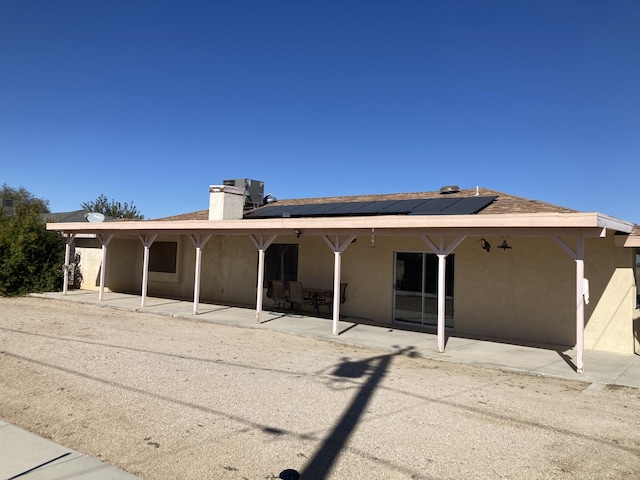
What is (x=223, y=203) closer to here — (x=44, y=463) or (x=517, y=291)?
(x=517, y=291)

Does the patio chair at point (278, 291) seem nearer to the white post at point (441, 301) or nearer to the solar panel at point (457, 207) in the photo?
the solar panel at point (457, 207)

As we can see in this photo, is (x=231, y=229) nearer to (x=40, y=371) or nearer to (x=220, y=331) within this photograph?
(x=220, y=331)

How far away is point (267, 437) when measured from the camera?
4.53 m

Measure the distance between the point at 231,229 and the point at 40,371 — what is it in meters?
6.28

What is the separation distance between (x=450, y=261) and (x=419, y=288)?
1.08 metres

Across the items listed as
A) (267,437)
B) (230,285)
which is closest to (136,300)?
(230,285)

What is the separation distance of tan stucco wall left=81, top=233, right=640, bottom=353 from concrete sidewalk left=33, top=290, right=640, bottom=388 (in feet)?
1.86

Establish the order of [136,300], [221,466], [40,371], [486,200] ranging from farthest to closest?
1. [136,300]
2. [486,200]
3. [40,371]
4. [221,466]

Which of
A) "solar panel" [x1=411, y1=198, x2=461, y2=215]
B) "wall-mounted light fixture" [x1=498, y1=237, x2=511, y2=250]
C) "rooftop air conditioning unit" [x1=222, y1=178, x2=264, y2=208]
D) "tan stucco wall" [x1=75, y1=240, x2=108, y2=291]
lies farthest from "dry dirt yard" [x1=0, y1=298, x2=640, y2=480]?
"tan stucco wall" [x1=75, y1=240, x2=108, y2=291]

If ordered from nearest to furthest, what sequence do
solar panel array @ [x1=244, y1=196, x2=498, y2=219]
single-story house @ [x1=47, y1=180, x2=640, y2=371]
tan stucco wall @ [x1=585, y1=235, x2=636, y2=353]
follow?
single-story house @ [x1=47, y1=180, x2=640, y2=371] < tan stucco wall @ [x1=585, y1=235, x2=636, y2=353] < solar panel array @ [x1=244, y1=196, x2=498, y2=219]

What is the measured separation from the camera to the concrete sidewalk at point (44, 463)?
352cm

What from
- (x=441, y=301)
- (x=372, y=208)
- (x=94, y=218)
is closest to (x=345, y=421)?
(x=441, y=301)

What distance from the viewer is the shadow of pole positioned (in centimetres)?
384

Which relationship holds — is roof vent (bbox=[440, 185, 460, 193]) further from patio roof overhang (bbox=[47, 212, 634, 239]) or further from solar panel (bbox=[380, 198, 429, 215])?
patio roof overhang (bbox=[47, 212, 634, 239])
